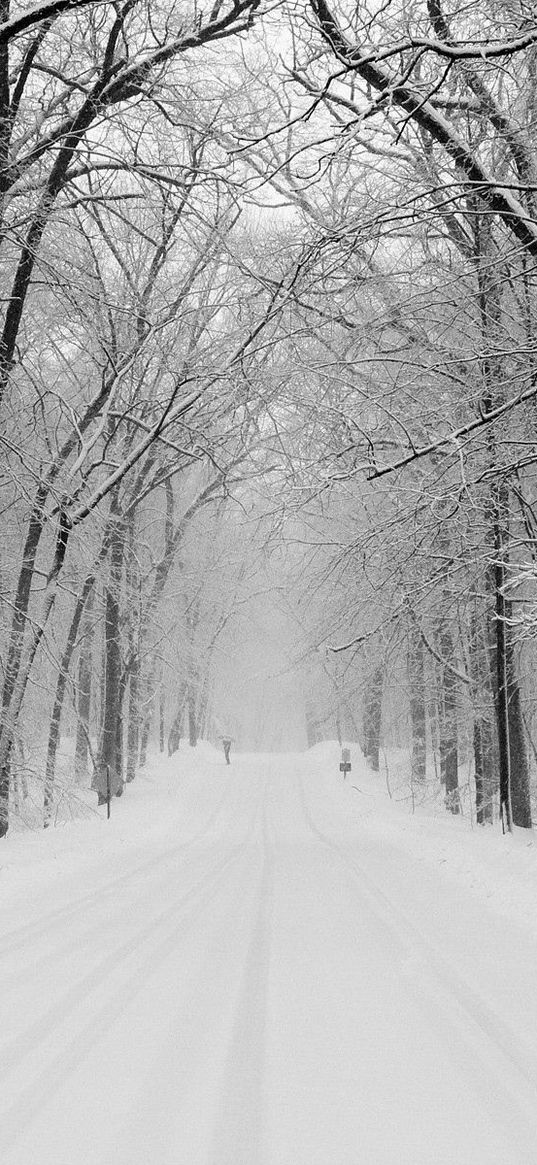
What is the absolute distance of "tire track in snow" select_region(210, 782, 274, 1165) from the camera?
3.09m

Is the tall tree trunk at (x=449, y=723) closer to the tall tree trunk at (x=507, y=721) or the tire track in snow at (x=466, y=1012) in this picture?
the tall tree trunk at (x=507, y=721)

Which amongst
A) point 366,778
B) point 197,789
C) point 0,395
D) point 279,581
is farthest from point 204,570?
point 0,395

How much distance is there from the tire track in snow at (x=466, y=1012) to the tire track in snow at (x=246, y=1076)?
95cm

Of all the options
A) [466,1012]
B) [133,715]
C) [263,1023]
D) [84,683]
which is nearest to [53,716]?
[84,683]

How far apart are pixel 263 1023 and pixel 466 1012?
1.13 meters

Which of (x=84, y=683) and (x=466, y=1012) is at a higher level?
(x=84, y=683)

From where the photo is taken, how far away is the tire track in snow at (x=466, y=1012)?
148 inches

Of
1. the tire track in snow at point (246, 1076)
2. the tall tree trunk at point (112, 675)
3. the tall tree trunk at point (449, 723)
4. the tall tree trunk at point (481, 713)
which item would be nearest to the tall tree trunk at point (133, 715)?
the tall tree trunk at point (112, 675)

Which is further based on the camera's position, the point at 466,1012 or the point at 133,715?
the point at 133,715

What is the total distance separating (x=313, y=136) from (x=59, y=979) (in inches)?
354

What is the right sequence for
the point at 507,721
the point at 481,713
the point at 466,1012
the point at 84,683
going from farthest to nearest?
the point at 84,683 → the point at 481,713 → the point at 507,721 → the point at 466,1012

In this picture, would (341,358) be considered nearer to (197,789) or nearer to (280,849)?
(280,849)

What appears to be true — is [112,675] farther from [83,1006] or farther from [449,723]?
[83,1006]

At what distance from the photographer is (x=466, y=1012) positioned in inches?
186
